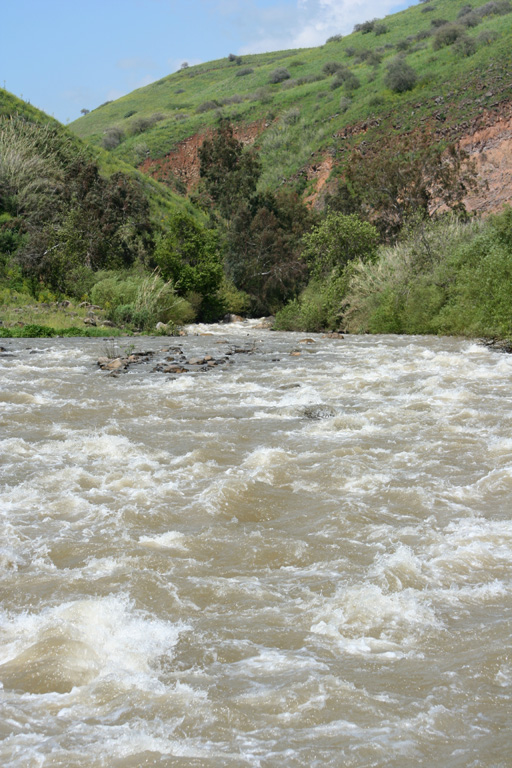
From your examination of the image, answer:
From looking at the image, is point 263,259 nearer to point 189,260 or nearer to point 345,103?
point 189,260

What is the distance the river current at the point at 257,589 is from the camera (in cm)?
262

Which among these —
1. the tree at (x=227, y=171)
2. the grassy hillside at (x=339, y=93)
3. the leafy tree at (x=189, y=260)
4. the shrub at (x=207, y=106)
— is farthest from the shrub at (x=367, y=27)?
the leafy tree at (x=189, y=260)

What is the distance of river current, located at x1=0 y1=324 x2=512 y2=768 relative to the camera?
8.61 feet

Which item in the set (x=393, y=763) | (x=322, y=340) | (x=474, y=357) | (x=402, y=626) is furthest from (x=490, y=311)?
(x=393, y=763)

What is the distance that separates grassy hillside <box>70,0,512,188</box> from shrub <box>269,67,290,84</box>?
303 millimetres

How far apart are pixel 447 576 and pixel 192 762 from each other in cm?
216

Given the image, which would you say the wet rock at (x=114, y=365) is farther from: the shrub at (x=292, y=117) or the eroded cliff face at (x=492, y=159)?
the shrub at (x=292, y=117)

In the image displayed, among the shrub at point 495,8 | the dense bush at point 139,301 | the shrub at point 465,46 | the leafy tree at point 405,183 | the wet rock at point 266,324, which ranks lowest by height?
the wet rock at point 266,324

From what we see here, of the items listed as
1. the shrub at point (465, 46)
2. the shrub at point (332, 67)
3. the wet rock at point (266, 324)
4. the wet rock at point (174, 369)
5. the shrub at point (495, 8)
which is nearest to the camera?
the wet rock at point (174, 369)

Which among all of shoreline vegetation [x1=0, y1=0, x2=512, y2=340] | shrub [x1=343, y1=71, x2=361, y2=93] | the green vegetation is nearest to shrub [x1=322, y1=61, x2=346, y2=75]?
shoreline vegetation [x1=0, y1=0, x2=512, y2=340]

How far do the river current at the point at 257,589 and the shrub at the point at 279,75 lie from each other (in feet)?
254

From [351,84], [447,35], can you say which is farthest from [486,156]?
[351,84]

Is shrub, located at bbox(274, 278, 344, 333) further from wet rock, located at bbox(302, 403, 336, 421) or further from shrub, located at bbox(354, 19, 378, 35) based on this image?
shrub, located at bbox(354, 19, 378, 35)

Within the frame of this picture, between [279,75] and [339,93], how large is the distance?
67.4 ft
